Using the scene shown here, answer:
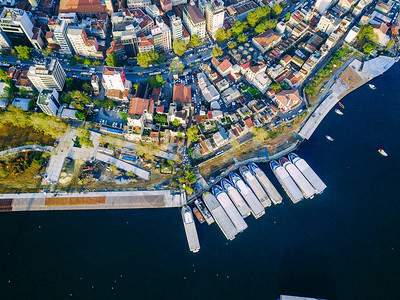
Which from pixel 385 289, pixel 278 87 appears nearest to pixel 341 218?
pixel 385 289

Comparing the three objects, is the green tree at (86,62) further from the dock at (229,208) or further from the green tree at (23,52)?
the dock at (229,208)

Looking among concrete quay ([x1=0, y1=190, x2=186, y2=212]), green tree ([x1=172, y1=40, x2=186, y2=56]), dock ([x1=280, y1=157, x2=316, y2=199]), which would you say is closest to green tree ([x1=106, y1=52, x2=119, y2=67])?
green tree ([x1=172, y1=40, x2=186, y2=56])

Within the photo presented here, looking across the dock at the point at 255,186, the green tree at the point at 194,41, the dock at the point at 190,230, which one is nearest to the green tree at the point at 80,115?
the dock at the point at 190,230

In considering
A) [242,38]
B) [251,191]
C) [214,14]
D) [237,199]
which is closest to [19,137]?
[237,199]

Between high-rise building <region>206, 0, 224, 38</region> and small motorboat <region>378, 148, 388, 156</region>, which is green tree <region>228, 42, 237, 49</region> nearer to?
high-rise building <region>206, 0, 224, 38</region>

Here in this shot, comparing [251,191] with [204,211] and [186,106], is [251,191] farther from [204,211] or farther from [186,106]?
[186,106]

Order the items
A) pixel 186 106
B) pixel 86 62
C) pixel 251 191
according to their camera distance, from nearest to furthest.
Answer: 1. pixel 251 191
2. pixel 186 106
3. pixel 86 62
